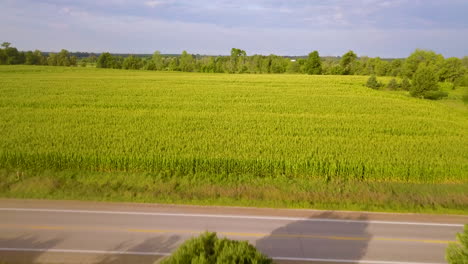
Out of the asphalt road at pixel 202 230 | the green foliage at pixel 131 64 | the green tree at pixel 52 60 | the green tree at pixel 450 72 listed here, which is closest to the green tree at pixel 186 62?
the green foliage at pixel 131 64

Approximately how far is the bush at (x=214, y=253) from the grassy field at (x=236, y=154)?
7.74 meters

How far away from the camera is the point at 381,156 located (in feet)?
66.6

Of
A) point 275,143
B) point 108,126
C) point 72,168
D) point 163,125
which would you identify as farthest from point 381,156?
point 108,126

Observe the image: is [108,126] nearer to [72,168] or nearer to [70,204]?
[72,168]

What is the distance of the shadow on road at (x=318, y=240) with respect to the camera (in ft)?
36.2

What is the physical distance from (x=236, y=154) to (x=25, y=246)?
11.2m

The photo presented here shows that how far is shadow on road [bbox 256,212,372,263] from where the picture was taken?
11047mm

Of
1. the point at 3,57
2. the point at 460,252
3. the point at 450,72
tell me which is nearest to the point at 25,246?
the point at 460,252

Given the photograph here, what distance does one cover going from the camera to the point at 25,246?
11.1 metres

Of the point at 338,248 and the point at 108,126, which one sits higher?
the point at 108,126

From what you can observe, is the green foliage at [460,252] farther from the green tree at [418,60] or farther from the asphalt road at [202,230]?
the green tree at [418,60]

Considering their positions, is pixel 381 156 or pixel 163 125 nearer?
pixel 381 156

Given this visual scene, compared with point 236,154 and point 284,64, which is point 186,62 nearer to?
point 284,64

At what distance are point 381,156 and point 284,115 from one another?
12.2 meters
